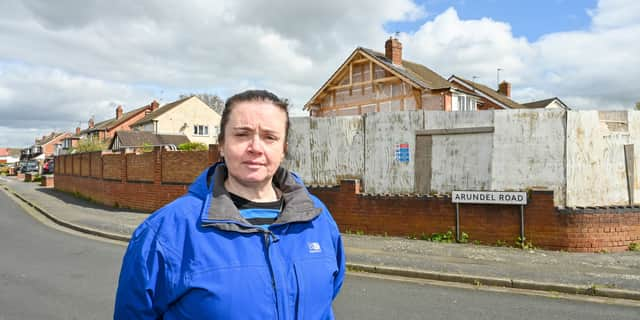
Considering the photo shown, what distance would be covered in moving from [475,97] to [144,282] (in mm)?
26607

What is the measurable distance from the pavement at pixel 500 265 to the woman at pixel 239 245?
19.1 feet

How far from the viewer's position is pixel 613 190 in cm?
905

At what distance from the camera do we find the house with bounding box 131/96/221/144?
47.1 m

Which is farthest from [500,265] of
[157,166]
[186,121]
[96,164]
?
[186,121]

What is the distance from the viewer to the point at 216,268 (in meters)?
1.65

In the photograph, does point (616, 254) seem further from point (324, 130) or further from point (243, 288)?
point (243, 288)

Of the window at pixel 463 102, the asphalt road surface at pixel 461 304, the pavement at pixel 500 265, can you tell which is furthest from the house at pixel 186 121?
the asphalt road surface at pixel 461 304

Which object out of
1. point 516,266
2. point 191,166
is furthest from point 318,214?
point 191,166

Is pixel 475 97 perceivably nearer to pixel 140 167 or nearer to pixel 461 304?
pixel 140 167

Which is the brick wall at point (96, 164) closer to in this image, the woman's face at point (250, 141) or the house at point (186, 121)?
the woman's face at point (250, 141)

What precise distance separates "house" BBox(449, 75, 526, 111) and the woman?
2162cm

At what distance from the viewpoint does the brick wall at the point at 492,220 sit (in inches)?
341

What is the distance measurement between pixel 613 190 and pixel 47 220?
17.0 metres

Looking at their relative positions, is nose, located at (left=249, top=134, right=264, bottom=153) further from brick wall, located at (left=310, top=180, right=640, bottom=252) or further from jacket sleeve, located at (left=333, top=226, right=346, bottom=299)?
brick wall, located at (left=310, top=180, right=640, bottom=252)
